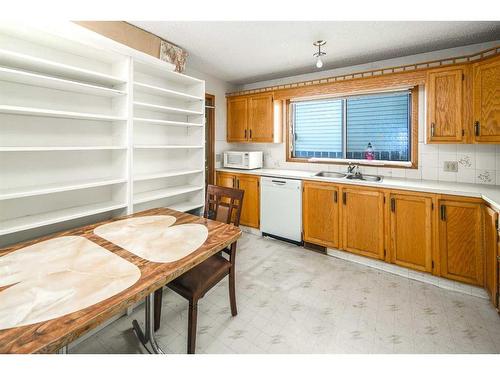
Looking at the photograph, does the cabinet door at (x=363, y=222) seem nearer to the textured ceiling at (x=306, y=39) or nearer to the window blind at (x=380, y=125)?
the window blind at (x=380, y=125)

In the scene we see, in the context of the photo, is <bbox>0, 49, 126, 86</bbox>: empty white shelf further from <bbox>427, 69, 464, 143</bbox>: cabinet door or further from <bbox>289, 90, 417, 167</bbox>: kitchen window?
<bbox>427, 69, 464, 143</bbox>: cabinet door

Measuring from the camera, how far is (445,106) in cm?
250

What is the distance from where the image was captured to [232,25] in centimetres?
235

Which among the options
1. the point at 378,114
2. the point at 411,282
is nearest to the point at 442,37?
the point at 378,114

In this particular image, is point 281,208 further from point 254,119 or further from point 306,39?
point 306,39

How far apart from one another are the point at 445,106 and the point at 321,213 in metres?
1.65

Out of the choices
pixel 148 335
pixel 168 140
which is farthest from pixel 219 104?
pixel 148 335

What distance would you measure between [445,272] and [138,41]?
11.7 feet

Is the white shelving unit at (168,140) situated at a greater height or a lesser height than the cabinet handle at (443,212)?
greater

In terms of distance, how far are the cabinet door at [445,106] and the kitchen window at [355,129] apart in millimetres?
429

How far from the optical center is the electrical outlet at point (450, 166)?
9.04ft

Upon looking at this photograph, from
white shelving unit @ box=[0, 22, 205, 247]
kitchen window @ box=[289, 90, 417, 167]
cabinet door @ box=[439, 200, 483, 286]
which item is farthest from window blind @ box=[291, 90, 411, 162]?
white shelving unit @ box=[0, 22, 205, 247]

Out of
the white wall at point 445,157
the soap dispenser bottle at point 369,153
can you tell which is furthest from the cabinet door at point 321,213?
the soap dispenser bottle at point 369,153

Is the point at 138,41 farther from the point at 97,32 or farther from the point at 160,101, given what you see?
the point at 160,101
